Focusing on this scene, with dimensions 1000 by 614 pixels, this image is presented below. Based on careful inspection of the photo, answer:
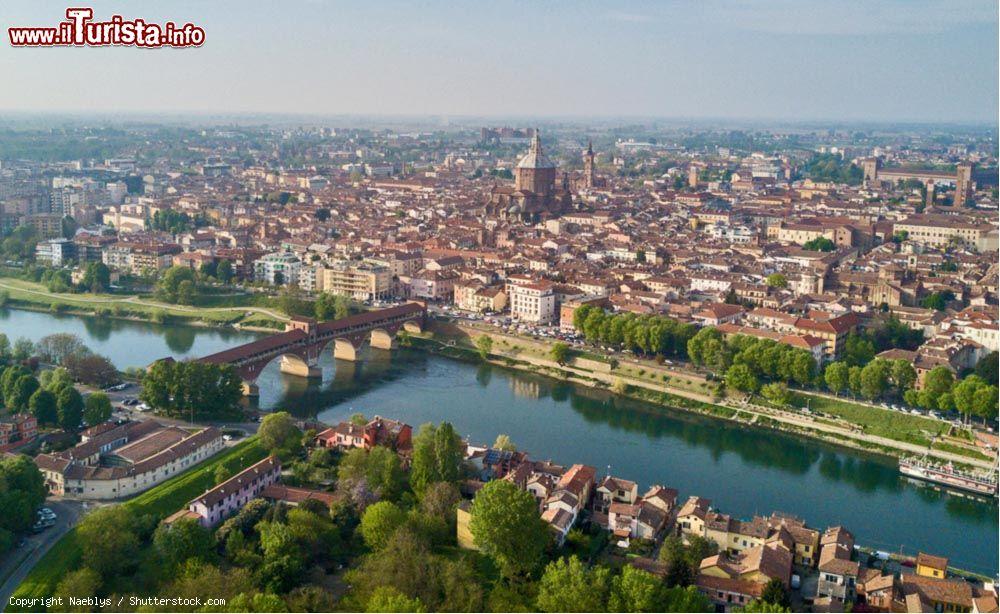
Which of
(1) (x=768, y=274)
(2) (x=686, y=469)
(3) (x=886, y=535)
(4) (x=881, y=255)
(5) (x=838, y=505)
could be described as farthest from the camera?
(4) (x=881, y=255)

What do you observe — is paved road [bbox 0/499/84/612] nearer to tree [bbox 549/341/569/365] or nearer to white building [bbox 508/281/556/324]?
tree [bbox 549/341/569/365]

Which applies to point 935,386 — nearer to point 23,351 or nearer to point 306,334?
point 306,334

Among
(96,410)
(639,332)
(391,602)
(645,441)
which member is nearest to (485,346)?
(639,332)

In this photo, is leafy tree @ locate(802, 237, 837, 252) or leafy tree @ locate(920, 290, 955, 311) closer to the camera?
leafy tree @ locate(920, 290, 955, 311)

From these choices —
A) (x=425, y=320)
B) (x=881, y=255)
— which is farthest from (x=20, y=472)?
(x=881, y=255)

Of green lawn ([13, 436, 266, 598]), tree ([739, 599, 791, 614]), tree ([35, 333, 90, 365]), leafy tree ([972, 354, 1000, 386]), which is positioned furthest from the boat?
tree ([35, 333, 90, 365])

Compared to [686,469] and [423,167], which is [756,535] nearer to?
[686,469]
